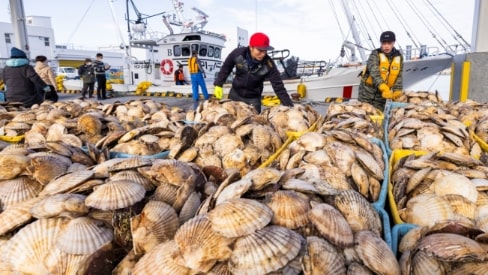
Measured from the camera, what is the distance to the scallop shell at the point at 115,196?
1349 mm

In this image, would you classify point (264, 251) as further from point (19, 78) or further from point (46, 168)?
point (19, 78)

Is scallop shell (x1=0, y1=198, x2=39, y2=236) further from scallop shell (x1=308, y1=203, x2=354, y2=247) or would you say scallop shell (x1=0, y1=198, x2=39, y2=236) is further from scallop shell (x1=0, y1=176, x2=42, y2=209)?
scallop shell (x1=308, y1=203, x2=354, y2=247)

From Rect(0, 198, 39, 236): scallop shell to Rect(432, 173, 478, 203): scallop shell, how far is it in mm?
Result: 2203

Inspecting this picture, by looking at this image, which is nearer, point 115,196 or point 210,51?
point 115,196

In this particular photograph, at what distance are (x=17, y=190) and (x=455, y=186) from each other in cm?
252

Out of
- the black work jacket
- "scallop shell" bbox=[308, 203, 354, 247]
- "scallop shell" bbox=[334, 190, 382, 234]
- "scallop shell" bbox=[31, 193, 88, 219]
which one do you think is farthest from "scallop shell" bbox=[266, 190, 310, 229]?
the black work jacket

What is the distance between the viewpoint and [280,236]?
3.84ft

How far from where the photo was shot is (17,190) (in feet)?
5.74

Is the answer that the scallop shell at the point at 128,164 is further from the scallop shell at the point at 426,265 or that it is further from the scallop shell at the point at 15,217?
the scallop shell at the point at 426,265

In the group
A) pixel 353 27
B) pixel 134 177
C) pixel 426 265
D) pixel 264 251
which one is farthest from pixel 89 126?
pixel 353 27

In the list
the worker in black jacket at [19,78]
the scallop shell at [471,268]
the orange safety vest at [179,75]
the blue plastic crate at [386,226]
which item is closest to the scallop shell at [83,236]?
the blue plastic crate at [386,226]

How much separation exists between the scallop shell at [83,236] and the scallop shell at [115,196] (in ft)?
0.26

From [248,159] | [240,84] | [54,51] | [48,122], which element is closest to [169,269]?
[248,159]

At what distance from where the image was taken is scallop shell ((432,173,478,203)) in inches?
71.5
